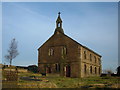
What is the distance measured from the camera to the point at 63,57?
36969 millimetres

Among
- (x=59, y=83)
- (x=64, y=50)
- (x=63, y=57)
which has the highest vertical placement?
(x=64, y=50)

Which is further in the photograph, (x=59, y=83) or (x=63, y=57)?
(x=63, y=57)

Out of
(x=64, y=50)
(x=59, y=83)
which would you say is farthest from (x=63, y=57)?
(x=59, y=83)

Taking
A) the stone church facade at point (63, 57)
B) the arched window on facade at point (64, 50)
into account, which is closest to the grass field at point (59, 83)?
the stone church facade at point (63, 57)

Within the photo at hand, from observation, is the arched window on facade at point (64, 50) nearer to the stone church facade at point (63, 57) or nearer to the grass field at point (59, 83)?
the stone church facade at point (63, 57)

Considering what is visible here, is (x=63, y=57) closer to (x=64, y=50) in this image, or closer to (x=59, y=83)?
(x=64, y=50)

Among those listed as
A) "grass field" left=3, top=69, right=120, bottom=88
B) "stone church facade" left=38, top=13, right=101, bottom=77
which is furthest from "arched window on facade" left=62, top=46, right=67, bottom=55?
"grass field" left=3, top=69, right=120, bottom=88

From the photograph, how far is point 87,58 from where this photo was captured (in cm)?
3956

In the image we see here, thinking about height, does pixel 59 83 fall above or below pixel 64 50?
below

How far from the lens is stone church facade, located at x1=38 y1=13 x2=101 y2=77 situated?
35281mm

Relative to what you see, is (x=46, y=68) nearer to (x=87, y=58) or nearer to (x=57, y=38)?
(x=57, y=38)

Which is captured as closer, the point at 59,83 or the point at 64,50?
the point at 59,83

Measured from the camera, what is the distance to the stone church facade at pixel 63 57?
35281 mm

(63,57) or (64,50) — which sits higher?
(64,50)
